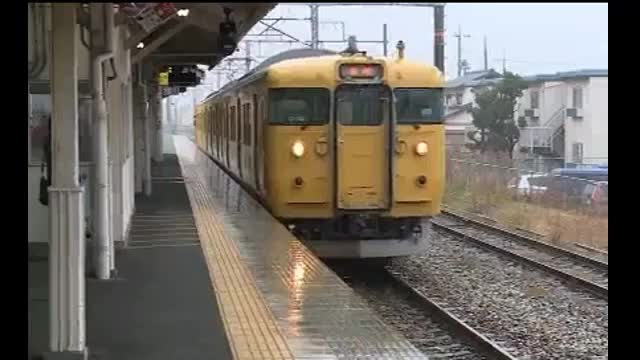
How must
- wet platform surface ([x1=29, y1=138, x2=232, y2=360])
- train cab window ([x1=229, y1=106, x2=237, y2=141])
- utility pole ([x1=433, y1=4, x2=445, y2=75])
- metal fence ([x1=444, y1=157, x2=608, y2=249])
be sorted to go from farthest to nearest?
utility pole ([x1=433, y1=4, x2=445, y2=75]) → metal fence ([x1=444, y1=157, x2=608, y2=249]) → train cab window ([x1=229, y1=106, x2=237, y2=141]) → wet platform surface ([x1=29, y1=138, x2=232, y2=360])

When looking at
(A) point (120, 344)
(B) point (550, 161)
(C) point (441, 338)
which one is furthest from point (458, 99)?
(A) point (120, 344)

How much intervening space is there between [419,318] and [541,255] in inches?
174

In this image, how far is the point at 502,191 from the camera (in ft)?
66.0

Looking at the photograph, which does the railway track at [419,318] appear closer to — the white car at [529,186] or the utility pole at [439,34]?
the utility pole at [439,34]

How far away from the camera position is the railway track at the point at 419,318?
7125 mm

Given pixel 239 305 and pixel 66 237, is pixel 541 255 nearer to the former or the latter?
pixel 239 305

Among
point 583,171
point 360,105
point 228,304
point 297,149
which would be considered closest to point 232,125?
point 297,149

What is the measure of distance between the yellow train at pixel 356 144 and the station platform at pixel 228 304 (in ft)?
2.15

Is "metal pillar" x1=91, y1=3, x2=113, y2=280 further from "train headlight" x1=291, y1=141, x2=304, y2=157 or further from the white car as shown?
the white car

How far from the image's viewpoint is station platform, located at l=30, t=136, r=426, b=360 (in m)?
5.45

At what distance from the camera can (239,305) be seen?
21.7 ft

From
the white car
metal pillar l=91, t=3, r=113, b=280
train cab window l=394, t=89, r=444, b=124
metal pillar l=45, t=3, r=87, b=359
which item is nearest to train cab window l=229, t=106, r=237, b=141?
train cab window l=394, t=89, r=444, b=124

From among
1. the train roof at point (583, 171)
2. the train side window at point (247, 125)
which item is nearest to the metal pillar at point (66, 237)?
the train side window at point (247, 125)

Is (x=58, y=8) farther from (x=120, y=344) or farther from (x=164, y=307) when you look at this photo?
(x=164, y=307)
